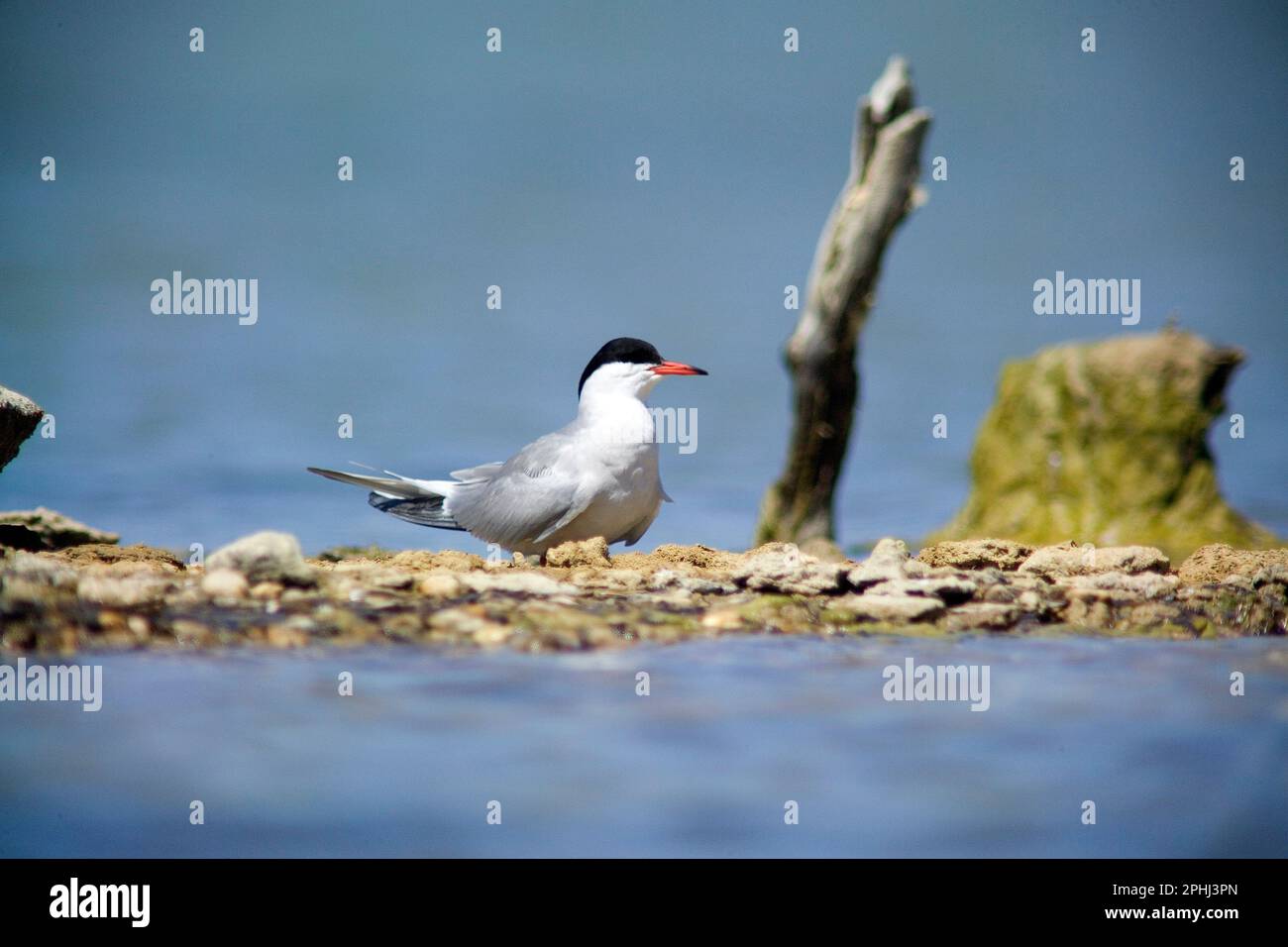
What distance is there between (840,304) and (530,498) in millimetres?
4800

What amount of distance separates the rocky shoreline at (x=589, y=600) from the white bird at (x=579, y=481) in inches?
14.0

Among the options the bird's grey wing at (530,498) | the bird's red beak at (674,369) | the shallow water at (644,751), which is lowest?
the shallow water at (644,751)

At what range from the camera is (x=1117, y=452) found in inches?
424

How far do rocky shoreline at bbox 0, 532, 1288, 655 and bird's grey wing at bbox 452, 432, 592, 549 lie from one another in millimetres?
331

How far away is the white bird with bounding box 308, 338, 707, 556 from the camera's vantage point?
5723mm

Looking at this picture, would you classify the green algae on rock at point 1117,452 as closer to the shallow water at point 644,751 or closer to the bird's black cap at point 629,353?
the bird's black cap at point 629,353

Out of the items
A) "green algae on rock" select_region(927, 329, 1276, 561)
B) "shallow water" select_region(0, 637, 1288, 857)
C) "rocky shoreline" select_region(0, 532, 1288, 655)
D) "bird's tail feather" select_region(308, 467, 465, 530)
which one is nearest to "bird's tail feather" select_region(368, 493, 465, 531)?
"bird's tail feather" select_region(308, 467, 465, 530)

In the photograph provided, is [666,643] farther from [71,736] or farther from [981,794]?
[71,736]

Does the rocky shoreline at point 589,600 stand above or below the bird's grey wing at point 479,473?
below

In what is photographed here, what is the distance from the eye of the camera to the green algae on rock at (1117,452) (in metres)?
10.5

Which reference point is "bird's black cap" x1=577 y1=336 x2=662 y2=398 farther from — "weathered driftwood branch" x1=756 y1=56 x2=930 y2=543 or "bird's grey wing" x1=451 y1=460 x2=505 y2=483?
"weathered driftwood branch" x1=756 y1=56 x2=930 y2=543

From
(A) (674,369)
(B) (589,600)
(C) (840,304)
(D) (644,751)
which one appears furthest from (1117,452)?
(D) (644,751)

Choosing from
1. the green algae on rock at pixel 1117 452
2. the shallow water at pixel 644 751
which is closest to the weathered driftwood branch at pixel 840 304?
the green algae on rock at pixel 1117 452
